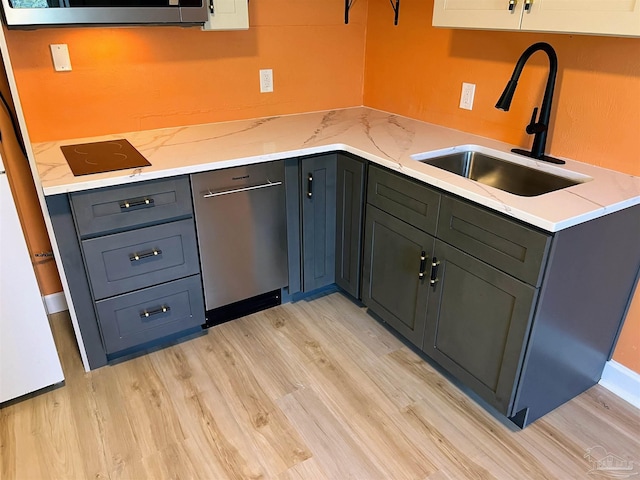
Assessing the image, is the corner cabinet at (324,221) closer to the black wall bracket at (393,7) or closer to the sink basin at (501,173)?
the sink basin at (501,173)

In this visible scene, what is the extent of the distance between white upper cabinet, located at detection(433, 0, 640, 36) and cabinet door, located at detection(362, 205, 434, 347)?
0.79m

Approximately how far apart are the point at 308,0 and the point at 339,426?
81.2 inches

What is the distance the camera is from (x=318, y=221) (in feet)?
7.64

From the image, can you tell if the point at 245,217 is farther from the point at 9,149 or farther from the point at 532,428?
the point at 532,428

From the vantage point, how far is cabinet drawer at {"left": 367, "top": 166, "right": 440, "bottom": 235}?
1.80 m

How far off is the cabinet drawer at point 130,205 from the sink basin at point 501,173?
983 millimetres

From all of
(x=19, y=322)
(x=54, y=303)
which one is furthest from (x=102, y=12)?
(x=54, y=303)

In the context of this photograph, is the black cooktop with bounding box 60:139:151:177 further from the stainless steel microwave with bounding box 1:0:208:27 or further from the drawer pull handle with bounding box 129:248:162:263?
the stainless steel microwave with bounding box 1:0:208:27

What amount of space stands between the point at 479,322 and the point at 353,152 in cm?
89

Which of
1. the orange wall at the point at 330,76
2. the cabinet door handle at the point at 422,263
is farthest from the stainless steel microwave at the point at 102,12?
the cabinet door handle at the point at 422,263

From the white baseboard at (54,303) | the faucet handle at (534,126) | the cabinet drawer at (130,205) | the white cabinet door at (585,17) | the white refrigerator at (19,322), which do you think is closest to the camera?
the white cabinet door at (585,17)

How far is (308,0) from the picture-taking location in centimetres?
249

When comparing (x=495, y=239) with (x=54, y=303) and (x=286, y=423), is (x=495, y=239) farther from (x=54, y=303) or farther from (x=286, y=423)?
(x=54, y=303)

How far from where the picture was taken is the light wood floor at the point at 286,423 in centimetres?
165
